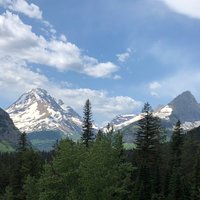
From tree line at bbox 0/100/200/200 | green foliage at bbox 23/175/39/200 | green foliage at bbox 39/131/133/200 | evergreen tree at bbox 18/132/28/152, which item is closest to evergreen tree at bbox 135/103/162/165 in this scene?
tree line at bbox 0/100/200/200

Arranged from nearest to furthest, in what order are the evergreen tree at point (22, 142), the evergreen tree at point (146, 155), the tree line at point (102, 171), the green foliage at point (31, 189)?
1. the tree line at point (102, 171)
2. the evergreen tree at point (146, 155)
3. the green foliage at point (31, 189)
4. the evergreen tree at point (22, 142)

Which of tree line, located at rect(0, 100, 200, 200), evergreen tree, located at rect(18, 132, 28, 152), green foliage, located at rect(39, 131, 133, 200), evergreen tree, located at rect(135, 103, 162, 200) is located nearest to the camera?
green foliage, located at rect(39, 131, 133, 200)

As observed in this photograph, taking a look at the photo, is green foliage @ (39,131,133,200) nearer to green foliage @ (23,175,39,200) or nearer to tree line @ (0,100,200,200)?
tree line @ (0,100,200,200)

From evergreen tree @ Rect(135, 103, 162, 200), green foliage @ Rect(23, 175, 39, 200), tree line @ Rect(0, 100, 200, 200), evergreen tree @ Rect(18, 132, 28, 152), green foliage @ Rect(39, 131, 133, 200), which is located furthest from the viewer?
evergreen tree @ Rect(18, 132, 28, 152)

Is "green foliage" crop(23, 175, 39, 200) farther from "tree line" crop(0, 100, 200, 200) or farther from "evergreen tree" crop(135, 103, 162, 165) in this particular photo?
"evergreen tree" crop(135, 103, 162, 165)

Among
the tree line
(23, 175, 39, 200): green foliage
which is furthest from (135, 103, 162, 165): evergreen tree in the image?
(23, 175, 39, 200): green foliage

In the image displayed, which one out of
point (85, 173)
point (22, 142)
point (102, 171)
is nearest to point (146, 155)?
point (102, 171)

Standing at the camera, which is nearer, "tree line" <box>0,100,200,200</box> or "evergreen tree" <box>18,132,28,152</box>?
"tree line" <box>0,100,200,200</box>

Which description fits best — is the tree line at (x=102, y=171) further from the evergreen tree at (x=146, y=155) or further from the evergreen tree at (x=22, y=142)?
the evergreen tree at (x=22, y=142)

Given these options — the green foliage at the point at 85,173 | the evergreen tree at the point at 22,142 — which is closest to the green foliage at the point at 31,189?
the evergreen tree at the point at 22,142

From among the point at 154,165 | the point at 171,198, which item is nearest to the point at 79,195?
the point at 171,198

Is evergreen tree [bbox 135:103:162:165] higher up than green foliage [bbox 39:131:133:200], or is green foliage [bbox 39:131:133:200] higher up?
evergreen tree [bbox 135:103:162:165]

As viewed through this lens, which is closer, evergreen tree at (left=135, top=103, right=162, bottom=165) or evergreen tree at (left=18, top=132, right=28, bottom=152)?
evergreen tree at (left=135, top=103, right=162, bottom=165)

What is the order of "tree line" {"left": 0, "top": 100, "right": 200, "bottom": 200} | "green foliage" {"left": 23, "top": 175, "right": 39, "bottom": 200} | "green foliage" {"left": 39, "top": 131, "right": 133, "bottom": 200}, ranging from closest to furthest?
"green foliage" {"left": 39, "top": 131, "right": 133, "bottom": 200} → "tree line" {"left": 0, "top": 100, "right": 200, "bottom": 200} → "green foliage" {"left": 23, "top": 175, "right": 39, "bottom": 200}
